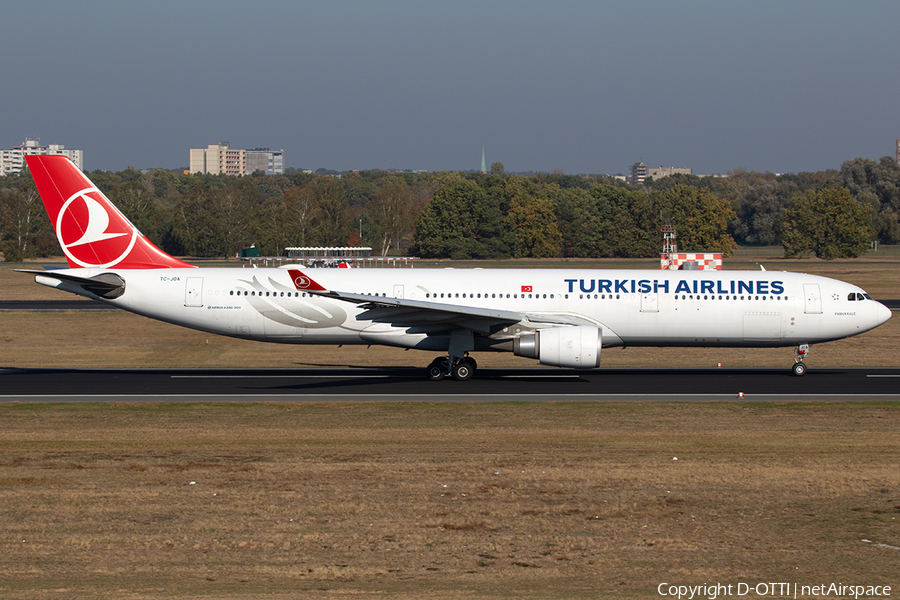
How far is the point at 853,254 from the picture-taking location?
122 meters

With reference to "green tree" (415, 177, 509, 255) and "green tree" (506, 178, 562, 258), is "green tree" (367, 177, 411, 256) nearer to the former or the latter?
"green tree" (415, 177, 509, 255)

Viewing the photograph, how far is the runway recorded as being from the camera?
23781mm

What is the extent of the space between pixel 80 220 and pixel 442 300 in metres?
12.4

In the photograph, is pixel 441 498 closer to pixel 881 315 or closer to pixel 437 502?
pixel 437 502

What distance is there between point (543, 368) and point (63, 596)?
74.1ft

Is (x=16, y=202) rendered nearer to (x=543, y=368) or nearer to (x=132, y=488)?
(x=543, y=368)

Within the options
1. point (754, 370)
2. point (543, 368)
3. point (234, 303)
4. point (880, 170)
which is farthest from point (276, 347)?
point (880, 170)

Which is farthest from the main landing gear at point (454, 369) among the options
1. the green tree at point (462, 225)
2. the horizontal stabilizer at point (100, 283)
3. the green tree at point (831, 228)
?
the green tree at point (831, 228)

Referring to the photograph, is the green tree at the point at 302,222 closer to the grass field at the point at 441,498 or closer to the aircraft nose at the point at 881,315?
the aircraft nose at the point at 881,315

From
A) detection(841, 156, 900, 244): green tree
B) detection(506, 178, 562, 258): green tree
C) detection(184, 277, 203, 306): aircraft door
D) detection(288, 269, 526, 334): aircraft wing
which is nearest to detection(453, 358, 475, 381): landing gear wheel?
detection(288, 269, 526, 334): aircraft wing

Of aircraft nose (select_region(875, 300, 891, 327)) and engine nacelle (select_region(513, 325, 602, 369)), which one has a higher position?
aircraft nose (select_region(875, 300, 891, 327))

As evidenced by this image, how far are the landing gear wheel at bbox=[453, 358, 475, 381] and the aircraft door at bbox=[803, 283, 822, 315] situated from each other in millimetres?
11222

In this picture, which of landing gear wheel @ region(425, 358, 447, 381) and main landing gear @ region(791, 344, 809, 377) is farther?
main landing gear @ region(791, 344, 809, 377)

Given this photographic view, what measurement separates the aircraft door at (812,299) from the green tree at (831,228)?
102442mm
